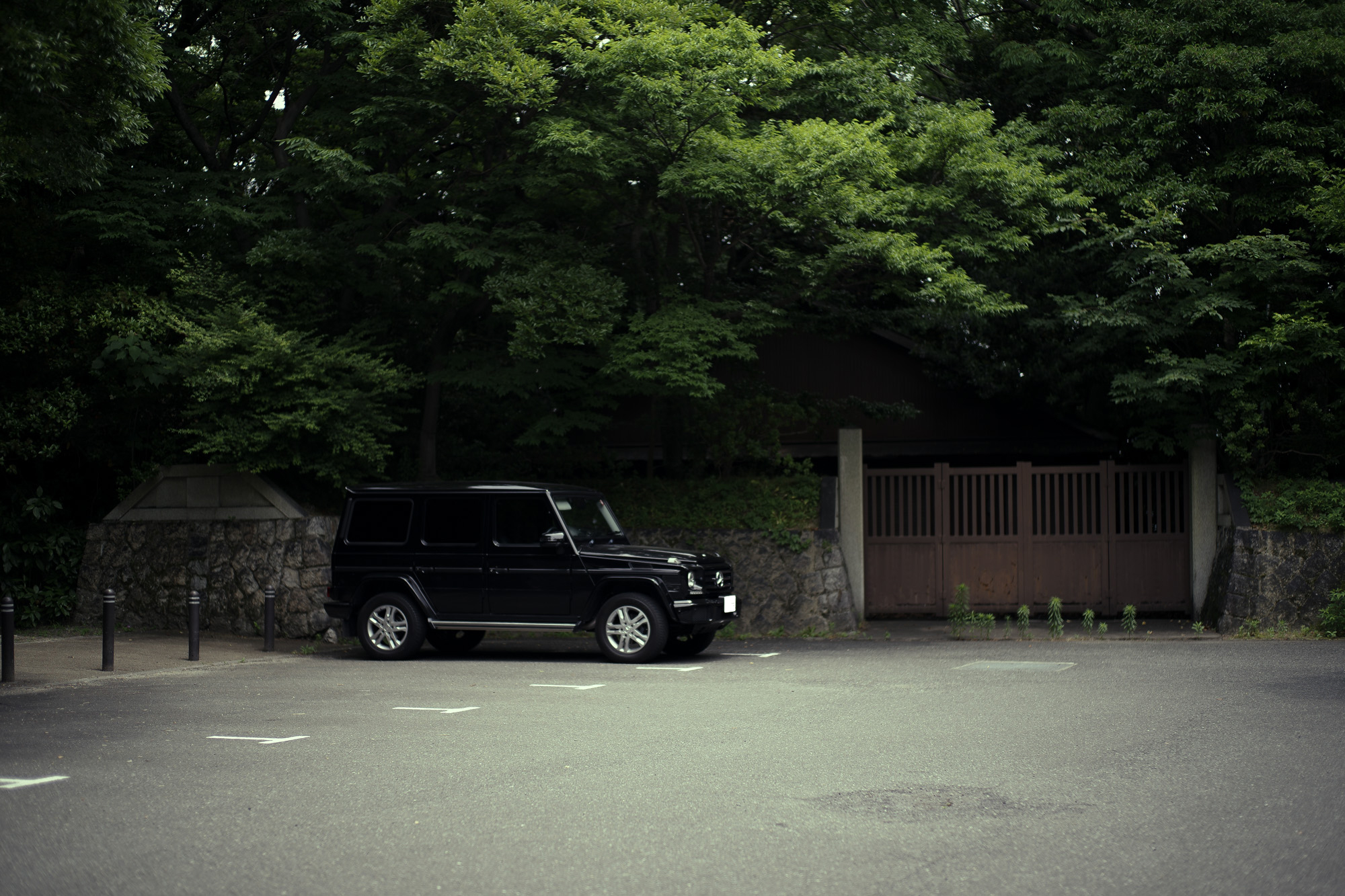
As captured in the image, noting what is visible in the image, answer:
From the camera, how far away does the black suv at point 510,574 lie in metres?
13.8

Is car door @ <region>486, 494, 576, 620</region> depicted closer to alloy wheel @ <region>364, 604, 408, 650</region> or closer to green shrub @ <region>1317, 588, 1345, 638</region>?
alloy wheel @ <region>364, 604, 408, 650</region>

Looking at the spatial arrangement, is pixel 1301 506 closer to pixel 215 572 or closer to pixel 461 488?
pixel 461 488

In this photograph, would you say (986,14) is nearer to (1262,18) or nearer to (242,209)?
(1262,18)

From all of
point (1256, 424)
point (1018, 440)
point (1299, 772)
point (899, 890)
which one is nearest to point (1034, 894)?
point (899, 890)

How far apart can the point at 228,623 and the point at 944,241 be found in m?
11.8

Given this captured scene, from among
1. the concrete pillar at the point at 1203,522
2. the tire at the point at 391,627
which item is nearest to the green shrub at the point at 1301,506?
the concrete pillar at the point at 1203,522

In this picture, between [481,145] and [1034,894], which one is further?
[481,145]

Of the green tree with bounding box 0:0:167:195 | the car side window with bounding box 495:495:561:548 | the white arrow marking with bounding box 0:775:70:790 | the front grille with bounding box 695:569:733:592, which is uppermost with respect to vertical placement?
the green tree with bounding box 0:0:167:195

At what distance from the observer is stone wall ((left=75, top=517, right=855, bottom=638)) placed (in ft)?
59.5

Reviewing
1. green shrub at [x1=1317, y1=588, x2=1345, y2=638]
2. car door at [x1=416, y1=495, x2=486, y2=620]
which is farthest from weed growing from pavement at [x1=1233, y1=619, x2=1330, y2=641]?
car door at [x1=416, y1=495, x2=486, y2=620]

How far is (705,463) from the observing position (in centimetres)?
2052

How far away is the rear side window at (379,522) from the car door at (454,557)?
0.29 metres

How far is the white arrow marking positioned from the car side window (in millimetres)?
7321

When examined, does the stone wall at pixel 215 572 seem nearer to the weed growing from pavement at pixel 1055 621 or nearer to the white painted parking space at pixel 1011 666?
the white painted parking space at pixel 1011 666
